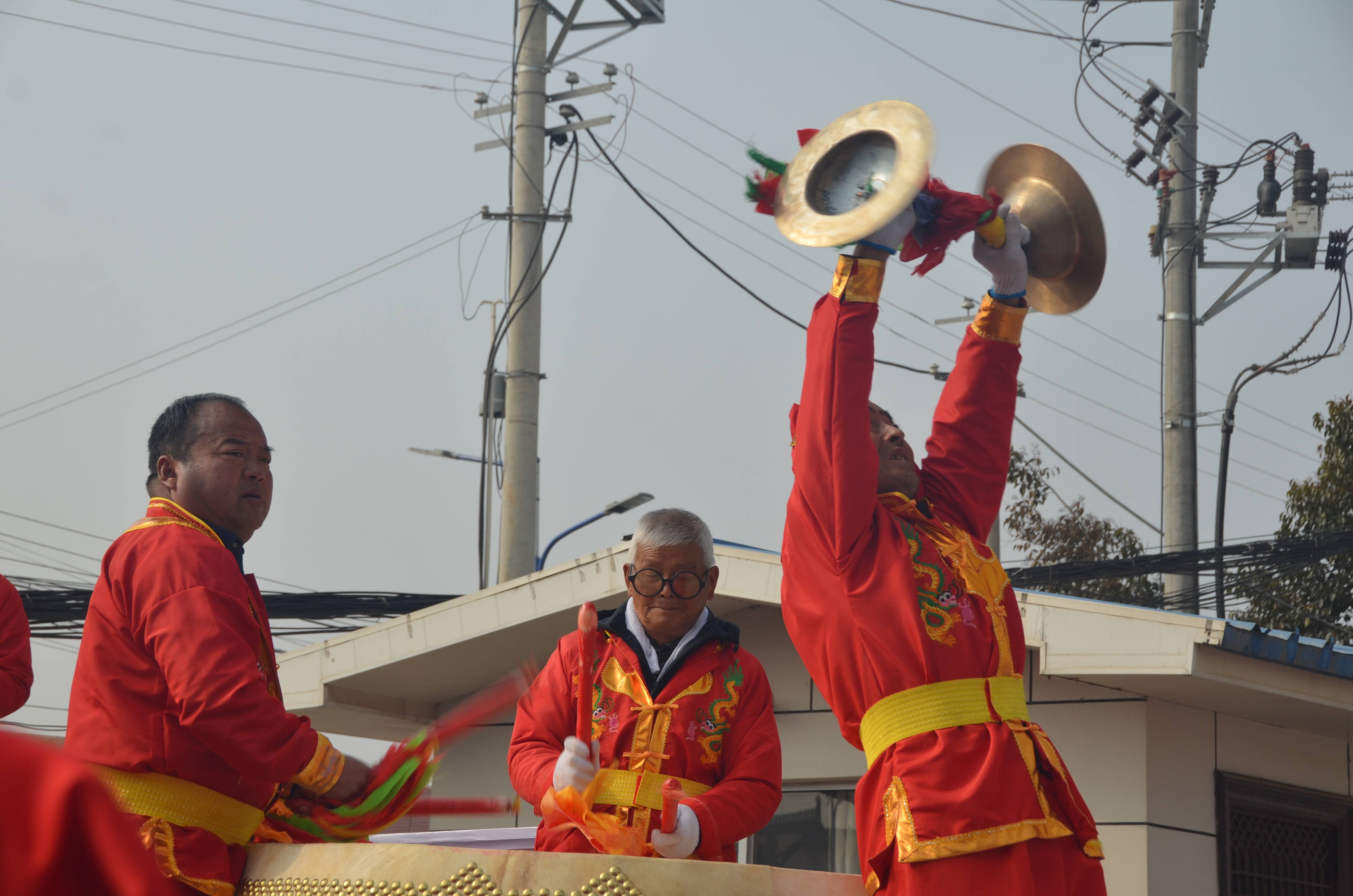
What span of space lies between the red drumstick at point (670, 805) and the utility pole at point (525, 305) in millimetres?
7219

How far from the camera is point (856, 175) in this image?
9.89 ft

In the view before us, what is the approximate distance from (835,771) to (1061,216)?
3.74 meters

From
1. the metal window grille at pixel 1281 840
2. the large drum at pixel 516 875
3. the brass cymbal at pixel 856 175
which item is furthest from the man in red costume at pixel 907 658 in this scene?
the metal window grille at pixel 1281 840

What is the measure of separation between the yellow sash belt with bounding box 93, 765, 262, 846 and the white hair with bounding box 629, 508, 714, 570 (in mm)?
1207

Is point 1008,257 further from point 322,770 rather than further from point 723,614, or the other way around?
point 723,614

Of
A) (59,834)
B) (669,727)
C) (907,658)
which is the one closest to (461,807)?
(669,727)

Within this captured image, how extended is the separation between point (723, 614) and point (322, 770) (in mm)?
4335

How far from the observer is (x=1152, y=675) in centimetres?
552

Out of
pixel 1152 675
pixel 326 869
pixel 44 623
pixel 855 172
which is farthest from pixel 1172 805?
pixel 44 623

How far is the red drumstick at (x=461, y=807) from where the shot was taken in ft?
10.1

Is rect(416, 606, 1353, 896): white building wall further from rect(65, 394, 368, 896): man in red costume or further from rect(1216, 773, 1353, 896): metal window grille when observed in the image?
rect(65, 394, 368, 896): man in red costume

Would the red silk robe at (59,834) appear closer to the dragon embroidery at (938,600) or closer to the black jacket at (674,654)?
the dragon embroidery at (938,600)

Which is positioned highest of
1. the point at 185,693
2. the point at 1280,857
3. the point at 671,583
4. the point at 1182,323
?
the point at 1182,323

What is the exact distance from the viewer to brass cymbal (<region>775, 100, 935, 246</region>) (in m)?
2.87
